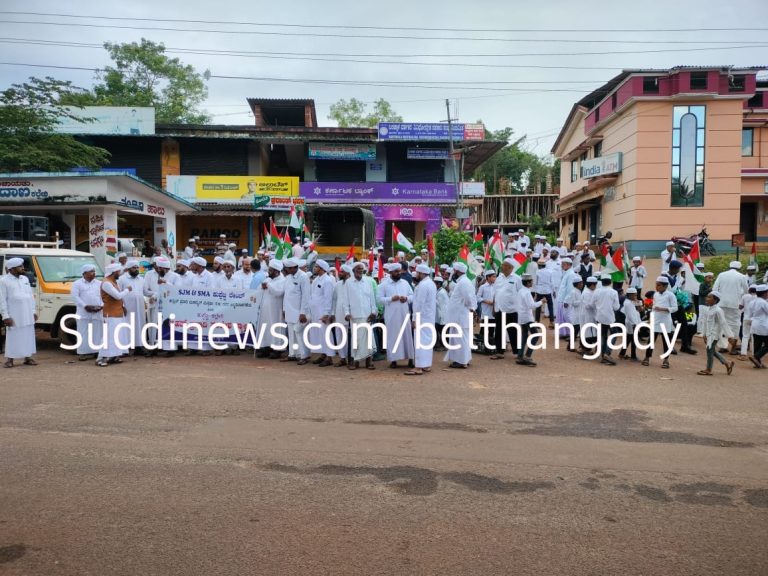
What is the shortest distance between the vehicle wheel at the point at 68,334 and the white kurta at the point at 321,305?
4.30m

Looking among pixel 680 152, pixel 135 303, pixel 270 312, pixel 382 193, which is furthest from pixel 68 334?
pixel 680 152

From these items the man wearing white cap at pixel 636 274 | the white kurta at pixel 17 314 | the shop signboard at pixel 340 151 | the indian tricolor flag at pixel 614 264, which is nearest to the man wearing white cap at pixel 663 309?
the indian tricolor flag at pixel 614 264

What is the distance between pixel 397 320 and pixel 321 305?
130 centimetres

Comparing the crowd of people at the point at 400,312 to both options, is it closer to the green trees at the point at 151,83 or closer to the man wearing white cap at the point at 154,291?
the man wearing white cap at the point at 154,291

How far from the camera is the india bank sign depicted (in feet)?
92.0

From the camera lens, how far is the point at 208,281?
39.2ft

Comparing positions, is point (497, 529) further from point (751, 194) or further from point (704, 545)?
point (751, 194)

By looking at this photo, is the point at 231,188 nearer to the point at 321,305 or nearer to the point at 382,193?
the point at 382,193

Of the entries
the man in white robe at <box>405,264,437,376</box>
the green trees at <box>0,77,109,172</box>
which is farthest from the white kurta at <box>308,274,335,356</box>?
the green trees at <box>0,77,109,172</box>

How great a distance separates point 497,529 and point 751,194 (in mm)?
30752

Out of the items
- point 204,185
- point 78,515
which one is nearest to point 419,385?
point 78,515

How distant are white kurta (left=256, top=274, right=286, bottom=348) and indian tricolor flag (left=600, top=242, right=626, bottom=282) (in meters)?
6.54

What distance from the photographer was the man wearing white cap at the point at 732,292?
467 inches

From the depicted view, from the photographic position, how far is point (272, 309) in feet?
37.1
